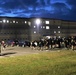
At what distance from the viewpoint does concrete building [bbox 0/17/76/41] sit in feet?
295

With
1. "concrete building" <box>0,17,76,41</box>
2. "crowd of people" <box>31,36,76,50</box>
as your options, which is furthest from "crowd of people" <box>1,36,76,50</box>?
"concrete building" <box>0,17,76,41</box>

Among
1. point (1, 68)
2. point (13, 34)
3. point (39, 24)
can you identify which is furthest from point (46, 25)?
point (1, 68)

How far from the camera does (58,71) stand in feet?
59.5

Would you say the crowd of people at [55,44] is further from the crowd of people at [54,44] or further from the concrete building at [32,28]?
the concrete building at [32,28]

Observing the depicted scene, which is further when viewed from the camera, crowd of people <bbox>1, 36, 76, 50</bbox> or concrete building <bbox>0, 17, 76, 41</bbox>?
concrete building <bbox>0, 17, 76, 41</bbox>

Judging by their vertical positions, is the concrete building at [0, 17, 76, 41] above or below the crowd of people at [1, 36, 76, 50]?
above

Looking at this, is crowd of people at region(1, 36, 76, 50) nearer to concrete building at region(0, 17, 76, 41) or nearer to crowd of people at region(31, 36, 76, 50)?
crowd of people at region(31, 36, 76, 50)

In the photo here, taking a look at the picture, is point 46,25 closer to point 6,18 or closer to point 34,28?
point 34,28

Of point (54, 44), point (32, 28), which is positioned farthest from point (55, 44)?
point (32, 28)

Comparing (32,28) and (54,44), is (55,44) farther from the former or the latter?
(32,28)

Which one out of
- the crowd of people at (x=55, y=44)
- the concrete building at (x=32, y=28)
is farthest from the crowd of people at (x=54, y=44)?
the concrete building at (x=32, y=28)

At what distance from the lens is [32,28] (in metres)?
95.8

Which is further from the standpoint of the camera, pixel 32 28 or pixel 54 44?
pixel 32 28

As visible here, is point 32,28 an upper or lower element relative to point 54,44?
upper
